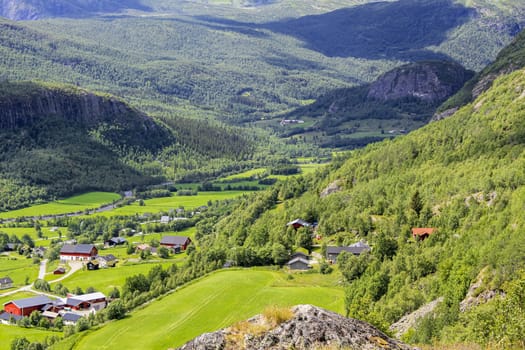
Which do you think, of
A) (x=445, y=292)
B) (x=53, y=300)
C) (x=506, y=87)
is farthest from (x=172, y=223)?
(x=445, y=292)

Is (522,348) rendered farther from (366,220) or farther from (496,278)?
(366,220)

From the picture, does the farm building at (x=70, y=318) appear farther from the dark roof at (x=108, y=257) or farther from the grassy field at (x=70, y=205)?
the grassy field at (x=70, y=205)

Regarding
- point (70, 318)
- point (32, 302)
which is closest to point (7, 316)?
point (32, 302)

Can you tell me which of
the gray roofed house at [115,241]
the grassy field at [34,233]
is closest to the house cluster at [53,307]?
the gray roofed house at [115,241]

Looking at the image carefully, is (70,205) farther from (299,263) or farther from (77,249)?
(299,263)

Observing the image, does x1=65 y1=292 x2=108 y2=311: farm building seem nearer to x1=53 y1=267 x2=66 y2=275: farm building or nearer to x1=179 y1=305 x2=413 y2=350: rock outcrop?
x1=53 y1=267 x2=66 y2=275: farm building

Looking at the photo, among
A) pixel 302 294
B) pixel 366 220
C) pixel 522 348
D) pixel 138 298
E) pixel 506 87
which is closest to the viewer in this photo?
pixel 522 348

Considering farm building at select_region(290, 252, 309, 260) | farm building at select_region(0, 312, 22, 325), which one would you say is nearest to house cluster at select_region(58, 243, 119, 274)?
farm building at select_region(0, 312, 22, 325)
